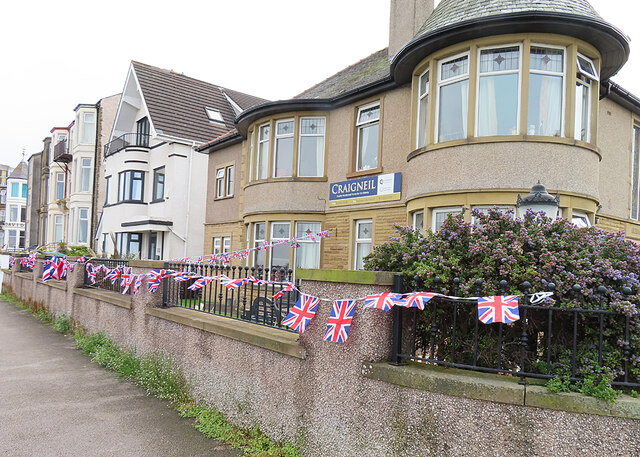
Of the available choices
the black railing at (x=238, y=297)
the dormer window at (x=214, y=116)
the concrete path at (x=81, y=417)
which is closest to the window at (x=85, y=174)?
the dormer window at (x=214, y=116)

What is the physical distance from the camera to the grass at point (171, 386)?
5117mm

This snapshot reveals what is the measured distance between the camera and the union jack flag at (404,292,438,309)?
3.81m

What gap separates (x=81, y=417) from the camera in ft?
20.5

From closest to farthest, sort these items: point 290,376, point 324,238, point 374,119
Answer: point 290,376
point 374,119
point 324,238

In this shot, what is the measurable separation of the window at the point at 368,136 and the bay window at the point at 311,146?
1358 mm

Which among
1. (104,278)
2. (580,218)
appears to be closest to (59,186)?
(104,278)

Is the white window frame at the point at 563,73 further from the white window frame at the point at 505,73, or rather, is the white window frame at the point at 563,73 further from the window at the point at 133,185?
the window at the point at 133,185

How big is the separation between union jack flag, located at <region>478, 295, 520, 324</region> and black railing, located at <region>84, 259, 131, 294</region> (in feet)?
27.3

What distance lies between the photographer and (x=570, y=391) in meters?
3.33

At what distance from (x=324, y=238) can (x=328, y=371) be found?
9076 millimetres

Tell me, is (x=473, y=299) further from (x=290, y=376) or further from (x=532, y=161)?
(x=532, y=161)

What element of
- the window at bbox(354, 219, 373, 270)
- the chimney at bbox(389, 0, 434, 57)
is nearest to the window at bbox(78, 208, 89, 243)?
the window at bbox(354, 219, 373, 270)

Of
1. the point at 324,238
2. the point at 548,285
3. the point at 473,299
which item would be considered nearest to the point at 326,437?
the point at 473,299

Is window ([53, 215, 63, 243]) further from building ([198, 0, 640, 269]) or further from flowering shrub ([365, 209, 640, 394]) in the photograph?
flowering shrub ([365, 209, 640, 394])
